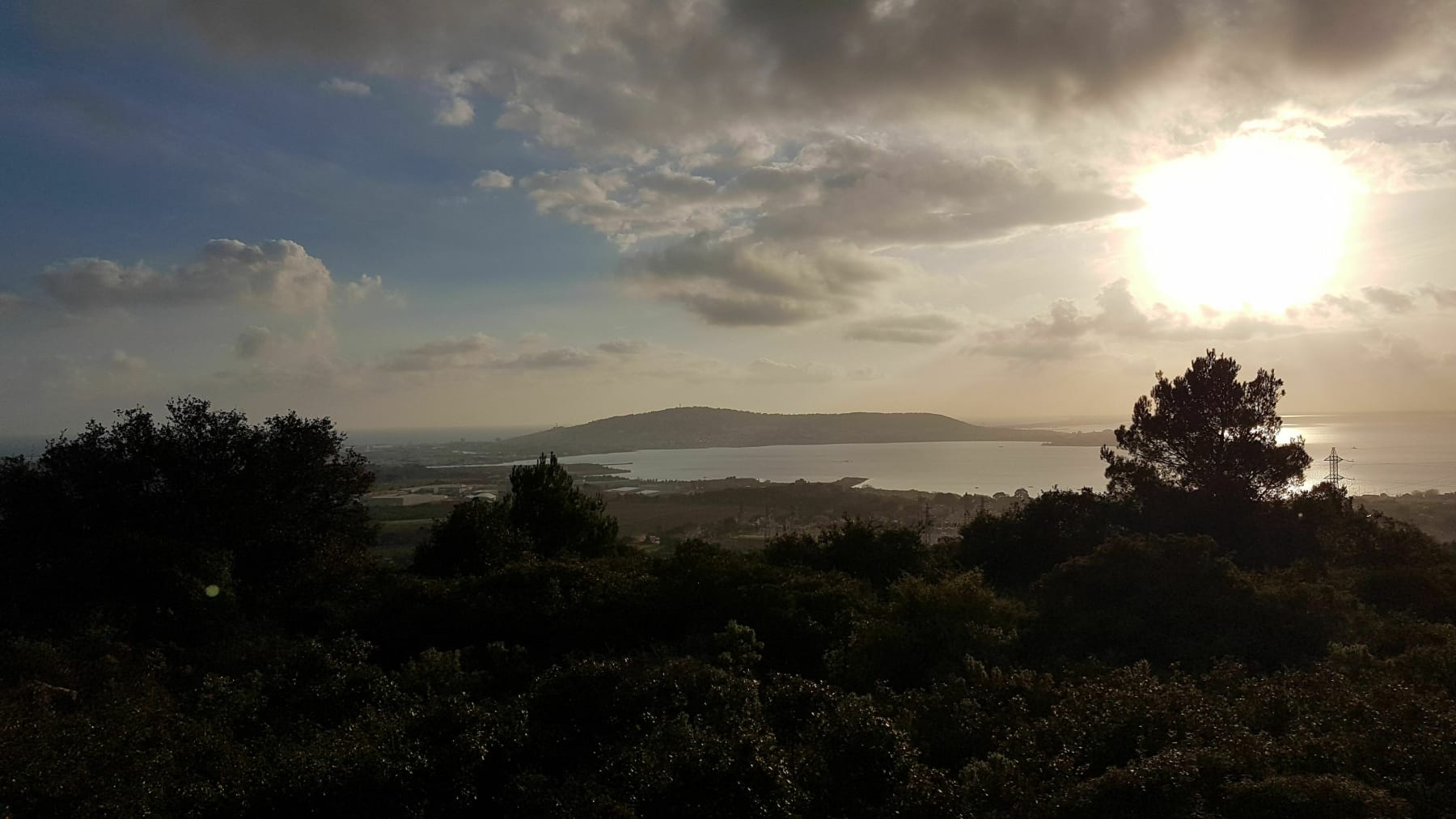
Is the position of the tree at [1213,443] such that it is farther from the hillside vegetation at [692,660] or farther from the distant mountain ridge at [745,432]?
the distant mountain ridge at [745,432]

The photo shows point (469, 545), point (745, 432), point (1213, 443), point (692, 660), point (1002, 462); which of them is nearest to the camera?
point (692, 660)

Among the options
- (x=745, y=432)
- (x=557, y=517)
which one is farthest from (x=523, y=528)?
(x=745, y=432)

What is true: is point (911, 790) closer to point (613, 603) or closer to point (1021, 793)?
point (1021, 793)

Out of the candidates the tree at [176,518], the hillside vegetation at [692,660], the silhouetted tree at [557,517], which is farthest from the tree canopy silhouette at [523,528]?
the tree at [176,518]

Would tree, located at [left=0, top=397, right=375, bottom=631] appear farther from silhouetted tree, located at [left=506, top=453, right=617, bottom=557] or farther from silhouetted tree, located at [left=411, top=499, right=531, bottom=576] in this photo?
silhouetted tree, located at [left=506, top=453, right=617, bottom=557]

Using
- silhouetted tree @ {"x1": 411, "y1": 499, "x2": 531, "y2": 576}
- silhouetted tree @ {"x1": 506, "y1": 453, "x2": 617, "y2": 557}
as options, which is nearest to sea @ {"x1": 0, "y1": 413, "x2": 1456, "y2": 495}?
silhouetted tree @ {"x1": 506, "y1": 453, "x2": 617, "y2": 557}

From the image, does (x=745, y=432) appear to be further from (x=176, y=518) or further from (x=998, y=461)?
(x=176, y=518)

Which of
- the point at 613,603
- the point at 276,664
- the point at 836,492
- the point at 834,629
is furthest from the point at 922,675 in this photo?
the point at 836,492
